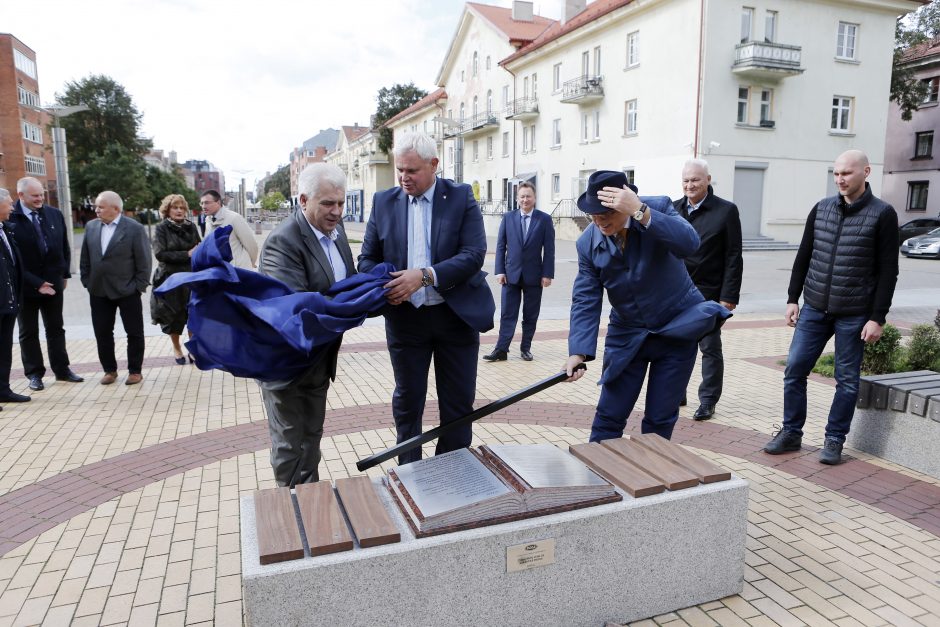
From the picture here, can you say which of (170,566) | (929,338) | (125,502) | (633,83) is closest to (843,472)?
(929,338)

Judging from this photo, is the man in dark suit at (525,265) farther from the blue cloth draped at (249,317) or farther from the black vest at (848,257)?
the blue cloth draped at (249,317)

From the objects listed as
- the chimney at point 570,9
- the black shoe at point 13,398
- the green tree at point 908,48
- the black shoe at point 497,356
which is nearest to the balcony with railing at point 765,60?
the green tree at point 908,48

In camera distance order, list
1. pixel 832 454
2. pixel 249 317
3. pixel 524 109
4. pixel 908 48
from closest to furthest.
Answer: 1. pixel 249 317
2. pixel 832 454
3. pixel 908 48
4. pixel 524 109

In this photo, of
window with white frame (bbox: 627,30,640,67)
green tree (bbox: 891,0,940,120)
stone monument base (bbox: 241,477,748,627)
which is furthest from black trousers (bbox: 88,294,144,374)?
green tree (bbox: 891,0,940,120)

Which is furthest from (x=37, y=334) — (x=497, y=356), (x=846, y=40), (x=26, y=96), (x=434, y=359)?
(x=26, y=96)

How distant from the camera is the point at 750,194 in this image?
28.1 m

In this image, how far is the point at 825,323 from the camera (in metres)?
4.57

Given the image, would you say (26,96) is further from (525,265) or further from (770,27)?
(525,265)

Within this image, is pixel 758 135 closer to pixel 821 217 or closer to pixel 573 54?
pixel 573 54

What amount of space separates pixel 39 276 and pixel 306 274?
5.04 m

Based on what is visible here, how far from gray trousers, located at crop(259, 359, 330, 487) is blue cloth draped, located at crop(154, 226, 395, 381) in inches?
12.0

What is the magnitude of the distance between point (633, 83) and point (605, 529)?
3069 cm

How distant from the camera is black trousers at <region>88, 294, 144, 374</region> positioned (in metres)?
6.75

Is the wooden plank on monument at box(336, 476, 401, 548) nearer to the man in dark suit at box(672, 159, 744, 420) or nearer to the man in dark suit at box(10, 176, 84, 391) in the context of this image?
the man in dark suit at box(672, 159, 744, 420)
